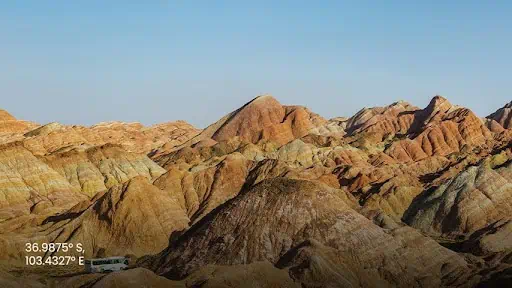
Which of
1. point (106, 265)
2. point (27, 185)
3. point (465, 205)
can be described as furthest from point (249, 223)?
point (27, 185)

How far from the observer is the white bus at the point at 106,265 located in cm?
8788

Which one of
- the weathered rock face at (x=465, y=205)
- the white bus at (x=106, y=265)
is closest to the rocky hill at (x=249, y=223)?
the weathered rock face at (x=465, y=205)

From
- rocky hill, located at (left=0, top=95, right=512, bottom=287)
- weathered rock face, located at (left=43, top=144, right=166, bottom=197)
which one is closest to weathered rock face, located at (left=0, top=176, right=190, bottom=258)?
rocky hill, located at (left=0, top=95, right=512, bottom=287)

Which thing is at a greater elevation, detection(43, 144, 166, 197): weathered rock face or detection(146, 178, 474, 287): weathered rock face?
detection(43, 144, 166, 197): weathered rock face

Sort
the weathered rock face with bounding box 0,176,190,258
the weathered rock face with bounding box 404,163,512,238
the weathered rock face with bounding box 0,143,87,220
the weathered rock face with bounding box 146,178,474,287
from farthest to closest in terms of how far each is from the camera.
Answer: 1. the weathered rock face with bounding box 0,143,87,220
2. the weathered rock face with bounding box 404,163,512,238
3. the weathered rock face with bounding box 0,176,190,258
4. the weathered rock face with bounding box 146,178,474,287

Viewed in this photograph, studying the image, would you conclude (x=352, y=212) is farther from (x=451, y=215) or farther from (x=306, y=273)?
(x=451, y=215)

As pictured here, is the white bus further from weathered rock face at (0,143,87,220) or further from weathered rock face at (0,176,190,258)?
weathered rock face at (0,143,87,220)

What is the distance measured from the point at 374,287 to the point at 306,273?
9409 millimetres

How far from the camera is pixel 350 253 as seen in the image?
292 ft

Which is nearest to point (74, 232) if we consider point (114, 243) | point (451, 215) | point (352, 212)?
point (114, 243)

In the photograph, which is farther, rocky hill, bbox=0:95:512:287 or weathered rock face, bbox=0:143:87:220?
weathered rock face, bbox=0:143:87:220

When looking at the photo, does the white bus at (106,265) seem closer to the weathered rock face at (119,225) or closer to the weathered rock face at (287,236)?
the weathered rock face at (287,236)

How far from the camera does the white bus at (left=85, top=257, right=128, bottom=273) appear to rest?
288 ft

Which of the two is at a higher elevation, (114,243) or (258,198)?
(258,198)
